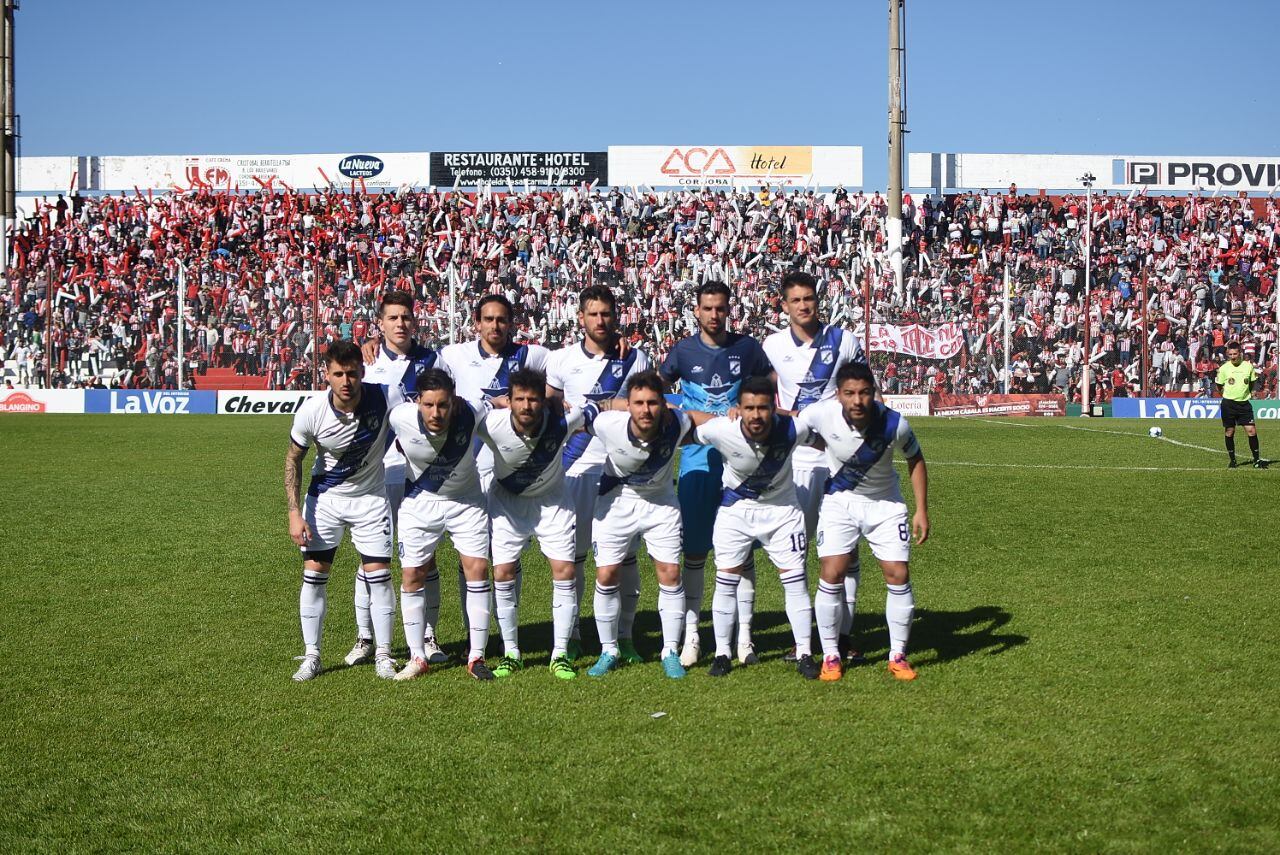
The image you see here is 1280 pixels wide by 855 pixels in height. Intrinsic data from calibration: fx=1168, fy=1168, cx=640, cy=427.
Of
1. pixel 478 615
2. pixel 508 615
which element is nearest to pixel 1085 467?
pixel 508 615

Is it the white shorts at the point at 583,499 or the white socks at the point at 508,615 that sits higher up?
the white shorts at the point at 583,499

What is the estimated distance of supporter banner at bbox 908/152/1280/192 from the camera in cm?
4822

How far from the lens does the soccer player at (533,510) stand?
6477 millimetres

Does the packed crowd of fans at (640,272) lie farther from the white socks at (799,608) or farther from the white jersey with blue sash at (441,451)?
the white socks at (799,608)

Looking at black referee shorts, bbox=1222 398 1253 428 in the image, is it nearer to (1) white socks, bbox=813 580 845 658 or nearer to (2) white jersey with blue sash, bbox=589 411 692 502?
(1) white socks, bbox=813 580 845 658

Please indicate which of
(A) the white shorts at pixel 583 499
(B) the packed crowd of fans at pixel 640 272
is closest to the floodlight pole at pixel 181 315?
(B) the packed crowd of fans at pixel 640 272

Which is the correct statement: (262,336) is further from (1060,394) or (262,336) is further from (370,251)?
(1060,394)

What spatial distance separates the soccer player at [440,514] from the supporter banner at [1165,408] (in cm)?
2650

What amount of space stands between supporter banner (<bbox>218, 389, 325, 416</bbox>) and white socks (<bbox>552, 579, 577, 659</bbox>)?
25.7m

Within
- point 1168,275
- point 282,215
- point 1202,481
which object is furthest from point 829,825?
point 282,215

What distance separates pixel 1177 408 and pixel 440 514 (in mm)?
27345

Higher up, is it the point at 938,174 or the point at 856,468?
the point at 938,174

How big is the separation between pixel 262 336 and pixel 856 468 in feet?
86.0

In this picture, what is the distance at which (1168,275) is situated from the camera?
106ft
